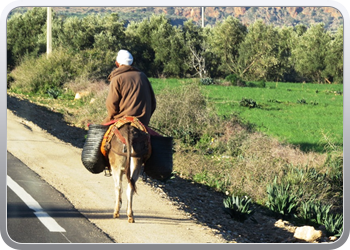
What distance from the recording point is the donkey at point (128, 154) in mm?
8797

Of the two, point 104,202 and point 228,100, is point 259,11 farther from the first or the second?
point 228,100

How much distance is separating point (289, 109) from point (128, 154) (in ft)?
78.4

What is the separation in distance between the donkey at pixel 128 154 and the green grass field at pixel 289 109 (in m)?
10.5

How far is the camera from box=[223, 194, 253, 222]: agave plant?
11898 mm

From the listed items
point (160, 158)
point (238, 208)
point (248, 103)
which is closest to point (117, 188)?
point (160, 158)

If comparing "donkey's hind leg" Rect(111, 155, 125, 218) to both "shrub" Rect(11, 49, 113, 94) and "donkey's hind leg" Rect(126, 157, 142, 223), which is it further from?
"shrub" Rect(11, 49, 113, 94)

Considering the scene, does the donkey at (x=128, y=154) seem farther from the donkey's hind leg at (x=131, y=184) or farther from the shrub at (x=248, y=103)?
the shrub at (x=248, y=103)

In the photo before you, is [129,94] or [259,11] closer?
[259,11]

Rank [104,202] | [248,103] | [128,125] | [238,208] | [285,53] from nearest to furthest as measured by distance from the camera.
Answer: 1. [128,125]
2. [104,202]
3. [238,208]
4. [285,53]
5. [248,103]

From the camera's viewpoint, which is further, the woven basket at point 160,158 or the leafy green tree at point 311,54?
the leafy green tree at point 311,54

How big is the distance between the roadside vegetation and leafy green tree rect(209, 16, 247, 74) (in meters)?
0.08

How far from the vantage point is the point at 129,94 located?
8.96m

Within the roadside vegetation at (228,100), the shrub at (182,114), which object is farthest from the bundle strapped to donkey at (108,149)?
the shrub at (182,114)

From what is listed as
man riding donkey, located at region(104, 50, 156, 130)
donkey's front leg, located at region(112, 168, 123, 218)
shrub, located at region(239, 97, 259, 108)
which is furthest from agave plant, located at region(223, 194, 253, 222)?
shrub, located at region(239, 97, 259, 108)
